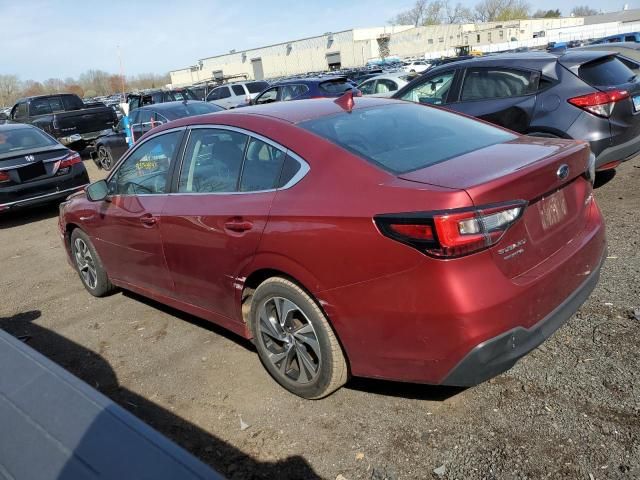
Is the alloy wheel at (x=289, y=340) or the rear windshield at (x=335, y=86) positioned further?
the rear windshield at (x=335, y=86)

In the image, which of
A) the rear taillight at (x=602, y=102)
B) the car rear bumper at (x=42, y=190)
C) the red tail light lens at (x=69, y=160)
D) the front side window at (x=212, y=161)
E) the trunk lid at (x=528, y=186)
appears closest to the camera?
the trunk lid at (x=528, y=186)

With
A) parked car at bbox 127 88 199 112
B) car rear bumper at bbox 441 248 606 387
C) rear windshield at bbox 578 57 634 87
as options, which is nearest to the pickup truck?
parked car at bbox 127 88 199 112

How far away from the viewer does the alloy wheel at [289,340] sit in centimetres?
301

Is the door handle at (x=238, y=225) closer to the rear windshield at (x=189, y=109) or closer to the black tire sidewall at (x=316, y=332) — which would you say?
the black tire sidewall at (x=316, y=332)

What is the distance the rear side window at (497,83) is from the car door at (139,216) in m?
4.14

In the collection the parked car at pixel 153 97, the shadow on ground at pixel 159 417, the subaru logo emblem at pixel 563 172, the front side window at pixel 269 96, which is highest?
the parked car at pixel 153 97

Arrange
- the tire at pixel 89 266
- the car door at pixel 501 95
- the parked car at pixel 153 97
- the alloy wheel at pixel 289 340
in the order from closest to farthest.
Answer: the alloy wheel at pixel 289 340
the tire at pixel 89 266
the car door at pixel 501 95
the parked car at pixel 153 97

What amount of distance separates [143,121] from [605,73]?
940 cm

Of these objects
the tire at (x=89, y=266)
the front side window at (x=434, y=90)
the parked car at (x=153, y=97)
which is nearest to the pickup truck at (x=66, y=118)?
the parked car at (x=153, y=97)

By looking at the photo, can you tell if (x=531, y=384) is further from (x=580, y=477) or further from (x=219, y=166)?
(x=219, y=166)

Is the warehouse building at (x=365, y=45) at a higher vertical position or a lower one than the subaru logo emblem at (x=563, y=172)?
higher

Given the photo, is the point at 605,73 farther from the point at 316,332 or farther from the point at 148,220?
the point at 148,220

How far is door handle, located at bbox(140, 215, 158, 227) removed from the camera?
12.7ft

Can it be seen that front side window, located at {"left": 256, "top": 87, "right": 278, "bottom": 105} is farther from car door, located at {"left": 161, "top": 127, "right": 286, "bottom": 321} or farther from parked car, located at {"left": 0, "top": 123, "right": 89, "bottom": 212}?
car door, located at {"left": 161, "top": 127, "right": 286, "bottom": 321}
